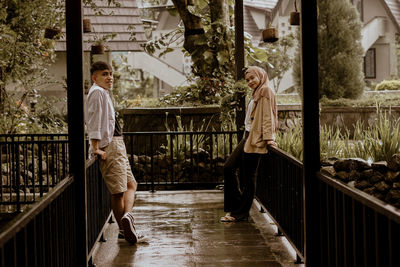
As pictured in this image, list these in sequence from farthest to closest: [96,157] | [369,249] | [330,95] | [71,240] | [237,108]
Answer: [330,95] < [237,108] < [96,157] < [71,240] < [369,249]

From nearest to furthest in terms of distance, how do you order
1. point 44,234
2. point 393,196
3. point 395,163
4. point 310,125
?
point 44,234 < point 310,125 < point 393,196 < point 395,163

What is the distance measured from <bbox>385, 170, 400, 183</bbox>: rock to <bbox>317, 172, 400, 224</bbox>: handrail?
6.61 ft

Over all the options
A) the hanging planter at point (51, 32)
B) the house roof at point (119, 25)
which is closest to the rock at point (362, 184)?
the hanging planter at point (51, 32)

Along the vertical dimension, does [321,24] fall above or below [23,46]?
above

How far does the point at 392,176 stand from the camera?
635cm

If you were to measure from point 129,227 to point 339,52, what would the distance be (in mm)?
19339

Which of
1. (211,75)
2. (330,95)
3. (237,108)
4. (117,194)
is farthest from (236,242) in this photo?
(330,95)

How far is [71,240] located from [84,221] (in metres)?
0.33

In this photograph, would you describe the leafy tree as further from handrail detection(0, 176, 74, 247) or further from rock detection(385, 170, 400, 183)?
handrail detection(0, 176, 74, 247)

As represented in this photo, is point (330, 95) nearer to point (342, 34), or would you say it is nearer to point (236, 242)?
point (342, 34)

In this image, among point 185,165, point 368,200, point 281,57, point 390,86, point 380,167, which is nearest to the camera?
point 368,200

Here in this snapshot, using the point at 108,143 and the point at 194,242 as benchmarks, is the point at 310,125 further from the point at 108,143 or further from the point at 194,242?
the point at 194,242

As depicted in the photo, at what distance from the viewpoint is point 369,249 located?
3.51 m

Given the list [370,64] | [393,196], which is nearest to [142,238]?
[393,196]
